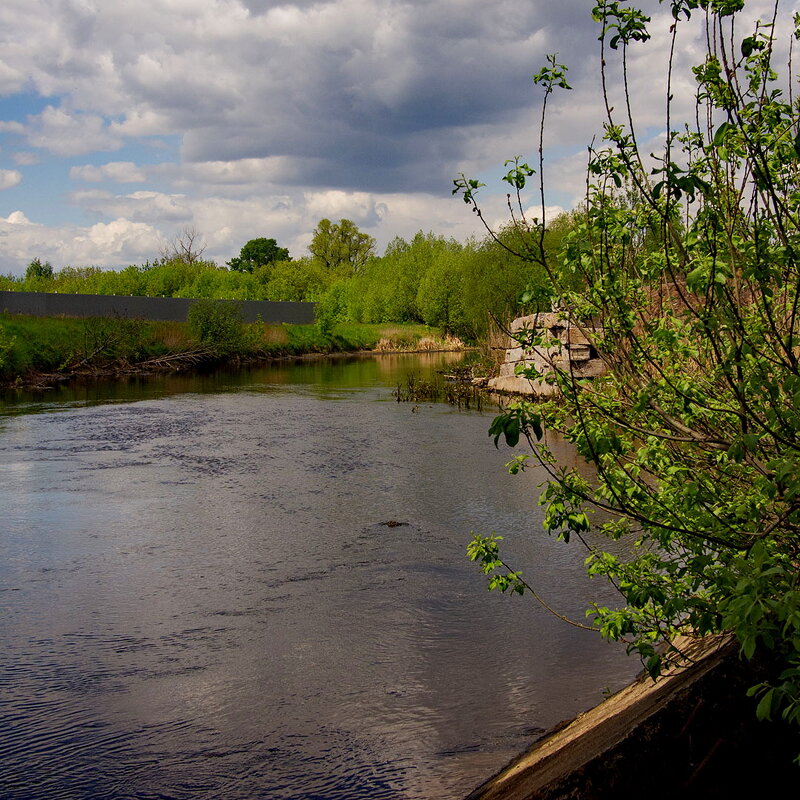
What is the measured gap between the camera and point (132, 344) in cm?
3781

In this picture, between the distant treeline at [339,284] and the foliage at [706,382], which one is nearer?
the foliage at [706,382]

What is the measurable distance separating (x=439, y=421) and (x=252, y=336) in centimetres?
2926

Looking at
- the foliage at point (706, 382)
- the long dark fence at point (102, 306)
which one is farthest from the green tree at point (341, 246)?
the foliage at point (706, 382)

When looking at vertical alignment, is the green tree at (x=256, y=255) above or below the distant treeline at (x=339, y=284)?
above

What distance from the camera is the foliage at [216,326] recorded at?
43.5 meters

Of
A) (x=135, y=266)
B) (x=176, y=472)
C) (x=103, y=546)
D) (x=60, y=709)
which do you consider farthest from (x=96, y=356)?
(x=135, y=266)

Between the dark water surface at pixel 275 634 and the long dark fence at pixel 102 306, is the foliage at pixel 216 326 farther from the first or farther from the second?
the dark water surface at pixel 275 634

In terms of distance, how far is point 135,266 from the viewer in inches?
2872

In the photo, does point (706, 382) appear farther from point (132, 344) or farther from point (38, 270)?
point (38, 270)

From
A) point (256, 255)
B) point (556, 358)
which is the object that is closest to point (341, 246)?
point (256, 255)

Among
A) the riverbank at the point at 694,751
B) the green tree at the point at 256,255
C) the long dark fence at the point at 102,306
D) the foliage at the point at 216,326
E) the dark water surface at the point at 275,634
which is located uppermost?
the green tree at the point at 256,255

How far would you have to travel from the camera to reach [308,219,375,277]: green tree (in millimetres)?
99688

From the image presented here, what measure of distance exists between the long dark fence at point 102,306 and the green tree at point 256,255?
56429 millimetres

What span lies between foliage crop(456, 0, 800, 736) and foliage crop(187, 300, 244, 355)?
39686 millimetres
